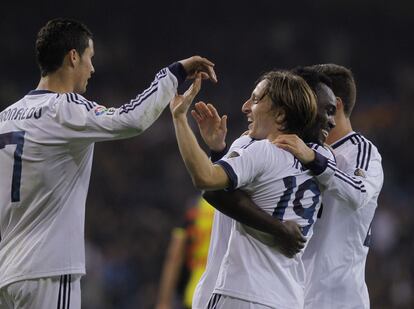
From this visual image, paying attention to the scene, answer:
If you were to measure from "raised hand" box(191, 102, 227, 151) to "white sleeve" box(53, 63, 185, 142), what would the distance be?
0.47 ft

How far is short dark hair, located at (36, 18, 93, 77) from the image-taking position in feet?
14.8

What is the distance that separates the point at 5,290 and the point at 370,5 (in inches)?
564

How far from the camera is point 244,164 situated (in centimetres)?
376

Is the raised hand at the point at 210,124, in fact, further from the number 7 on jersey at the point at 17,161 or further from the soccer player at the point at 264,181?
the number 7 on jersey at the point at 17,161

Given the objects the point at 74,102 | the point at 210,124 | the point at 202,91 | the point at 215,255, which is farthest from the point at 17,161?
the point at 202,91

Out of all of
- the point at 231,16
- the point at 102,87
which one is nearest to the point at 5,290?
the point at 102,87

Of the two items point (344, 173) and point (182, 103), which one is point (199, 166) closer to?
point (182, 103)

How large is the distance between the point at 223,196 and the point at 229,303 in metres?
0.42

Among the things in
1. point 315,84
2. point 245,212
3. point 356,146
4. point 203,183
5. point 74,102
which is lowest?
point 245,212

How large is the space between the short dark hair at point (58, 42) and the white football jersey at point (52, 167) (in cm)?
19

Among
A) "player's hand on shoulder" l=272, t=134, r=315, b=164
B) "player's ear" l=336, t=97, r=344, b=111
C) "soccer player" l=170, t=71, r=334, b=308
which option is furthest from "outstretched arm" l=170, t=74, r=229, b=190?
"player's ear" l=336, t=97, r=344, b=111

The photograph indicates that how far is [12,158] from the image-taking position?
4.36 m

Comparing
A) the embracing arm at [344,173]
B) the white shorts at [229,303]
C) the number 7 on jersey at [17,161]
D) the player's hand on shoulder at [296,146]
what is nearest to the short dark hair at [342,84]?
the embracing arm at [344,173]

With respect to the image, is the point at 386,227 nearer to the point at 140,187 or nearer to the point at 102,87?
the point at 140,187
